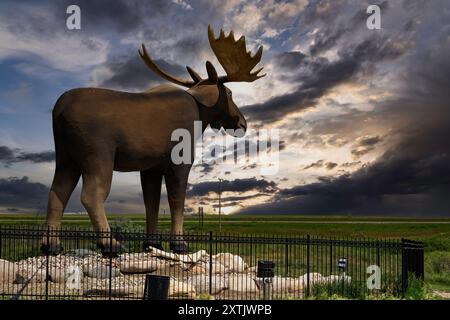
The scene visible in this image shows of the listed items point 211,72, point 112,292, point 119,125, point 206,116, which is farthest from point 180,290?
point 211,72

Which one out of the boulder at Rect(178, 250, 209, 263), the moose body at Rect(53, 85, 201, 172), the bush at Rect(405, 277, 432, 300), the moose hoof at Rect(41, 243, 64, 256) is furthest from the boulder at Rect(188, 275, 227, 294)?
the bush at Rect(405, 277, 432, 300)

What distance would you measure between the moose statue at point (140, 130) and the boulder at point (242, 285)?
1931mm

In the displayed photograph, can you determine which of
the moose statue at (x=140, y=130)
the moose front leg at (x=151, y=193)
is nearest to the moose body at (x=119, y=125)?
the moose statue at (x=140, y=130)

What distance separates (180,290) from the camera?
44.2 feet

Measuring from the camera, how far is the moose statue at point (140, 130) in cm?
1525

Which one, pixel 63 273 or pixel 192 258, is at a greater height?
pixel 192 258

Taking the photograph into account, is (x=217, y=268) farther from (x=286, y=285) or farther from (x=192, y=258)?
(x=286, y=285)

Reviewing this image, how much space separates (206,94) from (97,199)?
17.0 feet

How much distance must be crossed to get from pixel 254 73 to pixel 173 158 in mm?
4222

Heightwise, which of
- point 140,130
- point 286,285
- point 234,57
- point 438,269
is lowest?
point 438,269

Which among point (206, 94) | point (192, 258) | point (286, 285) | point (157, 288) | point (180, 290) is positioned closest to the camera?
point (157, 288)

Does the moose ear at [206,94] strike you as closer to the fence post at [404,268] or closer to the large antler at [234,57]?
the large antler at [234,57]

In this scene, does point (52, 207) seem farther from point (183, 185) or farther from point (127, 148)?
point (183, 185)
